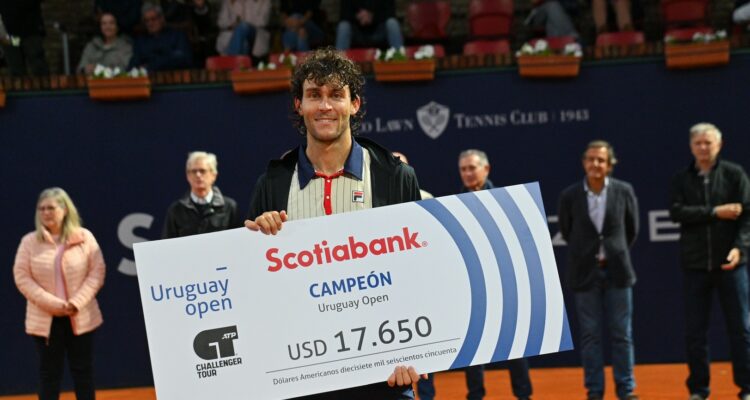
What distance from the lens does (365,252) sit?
3641 mm

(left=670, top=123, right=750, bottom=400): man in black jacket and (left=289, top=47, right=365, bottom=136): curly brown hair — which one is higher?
(left=289, top=47, right=365, bottom=136): curly brown hair

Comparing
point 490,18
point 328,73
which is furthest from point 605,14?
point 328,73

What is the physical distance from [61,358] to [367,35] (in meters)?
4.76

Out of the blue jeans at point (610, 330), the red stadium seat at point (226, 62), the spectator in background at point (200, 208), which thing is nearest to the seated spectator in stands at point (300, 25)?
the red stadium seat at point (226, 62)

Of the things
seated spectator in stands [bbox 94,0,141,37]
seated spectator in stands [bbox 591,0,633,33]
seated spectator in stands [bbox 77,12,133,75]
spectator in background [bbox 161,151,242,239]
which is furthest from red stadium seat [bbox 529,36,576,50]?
seated spectator in stands [bbox 94,0,141,37]

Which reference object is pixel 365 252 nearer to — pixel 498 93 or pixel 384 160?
pixel 384 160

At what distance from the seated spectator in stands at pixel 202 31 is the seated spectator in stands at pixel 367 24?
143 centimetres

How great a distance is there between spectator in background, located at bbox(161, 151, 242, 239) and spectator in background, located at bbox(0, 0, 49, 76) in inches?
141

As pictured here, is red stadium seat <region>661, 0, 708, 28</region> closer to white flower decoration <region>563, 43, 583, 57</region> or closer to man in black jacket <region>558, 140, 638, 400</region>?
white flower decoration <region>563, 43, 583, 57</region>

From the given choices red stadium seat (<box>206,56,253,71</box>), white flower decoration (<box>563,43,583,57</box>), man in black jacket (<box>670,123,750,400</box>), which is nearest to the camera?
man in black jacket (<box>670,123,750,400</box>)

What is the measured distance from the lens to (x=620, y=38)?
10227mm

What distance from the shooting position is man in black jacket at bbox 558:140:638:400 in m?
7.81

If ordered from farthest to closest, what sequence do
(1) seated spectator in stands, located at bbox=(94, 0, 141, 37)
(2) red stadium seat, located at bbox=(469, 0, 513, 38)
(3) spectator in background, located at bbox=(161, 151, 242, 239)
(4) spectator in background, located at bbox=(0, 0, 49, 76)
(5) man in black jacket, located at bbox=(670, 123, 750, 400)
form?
(2) red stadium seat, located at bbox=(469, 0, 513, 38), (1) seated spectator in stands, located at bbox=(94, 0, 141, 37), (4) spectator in background, located at bbox=(0, 0, 49, 76), (3) spectator in background, located at bbox=(161, 151, 242, 239), (5) man in black jacket, located at bbox=(670, 123, 750, 400)

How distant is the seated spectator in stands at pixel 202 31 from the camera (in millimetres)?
11430
